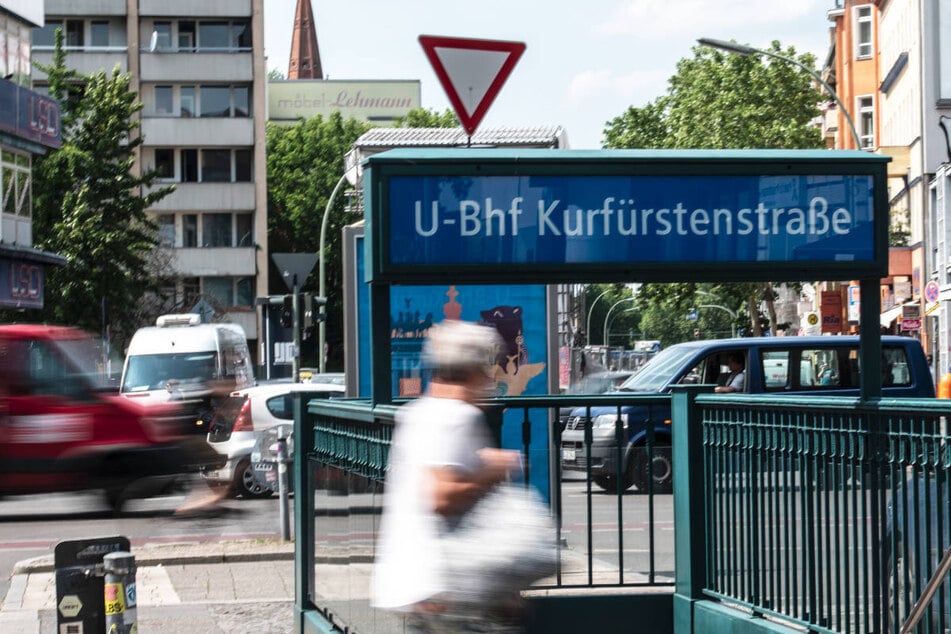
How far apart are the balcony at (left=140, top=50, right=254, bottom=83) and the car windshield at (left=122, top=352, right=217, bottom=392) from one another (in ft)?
140

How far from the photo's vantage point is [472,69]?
25.9ft

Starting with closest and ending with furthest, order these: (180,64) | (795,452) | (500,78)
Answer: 1. (795,452)
2. (500,78)
3. (180,64)

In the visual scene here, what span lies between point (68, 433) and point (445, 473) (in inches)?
492

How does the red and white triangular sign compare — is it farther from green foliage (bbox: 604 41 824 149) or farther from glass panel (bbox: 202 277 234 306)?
glass panel (bbox: 202 277 234 306)

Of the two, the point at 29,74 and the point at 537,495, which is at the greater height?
the point at 29,74

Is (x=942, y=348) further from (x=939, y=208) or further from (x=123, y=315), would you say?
(x=123, y=315)

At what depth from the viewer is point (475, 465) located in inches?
182

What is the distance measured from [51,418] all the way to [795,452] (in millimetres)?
11646

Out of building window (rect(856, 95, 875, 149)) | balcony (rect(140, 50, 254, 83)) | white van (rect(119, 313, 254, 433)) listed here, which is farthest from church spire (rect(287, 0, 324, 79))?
white van (rect(119, 313, 254, 433))

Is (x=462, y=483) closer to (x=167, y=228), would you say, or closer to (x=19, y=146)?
(x=19, y=146)

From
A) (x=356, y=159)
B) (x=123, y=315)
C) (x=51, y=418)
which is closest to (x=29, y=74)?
(x=123, y=315)

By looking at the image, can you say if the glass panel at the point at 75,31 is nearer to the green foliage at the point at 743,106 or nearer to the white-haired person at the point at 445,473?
the green foliage at the point at 743,106

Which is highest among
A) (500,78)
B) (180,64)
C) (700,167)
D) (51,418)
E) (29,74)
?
(180,64)

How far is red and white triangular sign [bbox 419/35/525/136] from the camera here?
7812 mm
